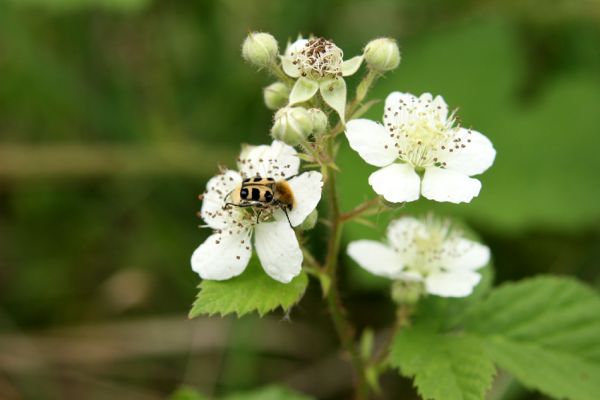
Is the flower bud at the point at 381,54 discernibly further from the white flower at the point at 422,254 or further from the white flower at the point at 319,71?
the white flower at the point at 422,254

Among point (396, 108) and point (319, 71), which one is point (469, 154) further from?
point (319, 71)

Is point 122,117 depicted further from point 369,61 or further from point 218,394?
point 369,61

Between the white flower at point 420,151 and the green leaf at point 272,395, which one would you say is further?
the green leaf at point 272,395

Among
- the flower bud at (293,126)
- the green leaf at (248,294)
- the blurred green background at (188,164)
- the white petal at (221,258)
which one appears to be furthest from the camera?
the blurred green background at (188,164)

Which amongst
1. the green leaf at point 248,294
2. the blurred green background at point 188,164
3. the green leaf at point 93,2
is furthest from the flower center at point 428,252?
the green leaf at point 93,2

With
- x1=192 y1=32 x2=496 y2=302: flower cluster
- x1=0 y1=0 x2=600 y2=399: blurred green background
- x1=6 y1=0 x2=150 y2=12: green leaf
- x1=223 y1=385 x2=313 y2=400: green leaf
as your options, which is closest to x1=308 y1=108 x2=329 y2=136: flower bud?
x1=192 y1=32 x2=496 y2=302: flower cluster

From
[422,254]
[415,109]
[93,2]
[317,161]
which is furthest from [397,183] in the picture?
[93,2]

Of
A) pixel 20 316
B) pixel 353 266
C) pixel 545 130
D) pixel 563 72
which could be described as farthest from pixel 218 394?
pixel 563 72
